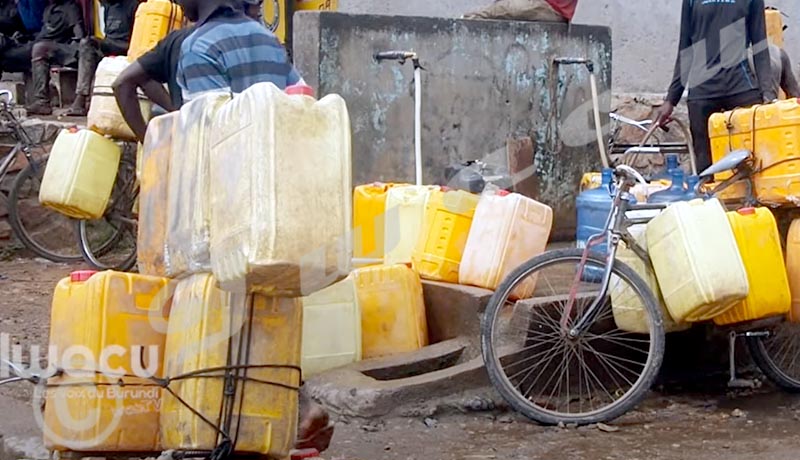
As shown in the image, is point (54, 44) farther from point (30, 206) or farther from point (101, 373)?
point (101, 373)

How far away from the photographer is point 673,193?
6164mm

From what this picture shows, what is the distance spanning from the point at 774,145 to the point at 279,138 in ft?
11.5

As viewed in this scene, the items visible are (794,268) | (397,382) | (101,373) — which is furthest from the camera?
(794,268)

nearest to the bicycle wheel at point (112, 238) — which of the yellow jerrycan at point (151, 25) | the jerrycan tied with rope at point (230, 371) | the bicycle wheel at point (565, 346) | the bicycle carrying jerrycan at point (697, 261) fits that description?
the yellow jerrycan at point (151, 25)

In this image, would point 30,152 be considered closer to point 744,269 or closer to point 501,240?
point 501,240

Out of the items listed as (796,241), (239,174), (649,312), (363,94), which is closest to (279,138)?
(239,174)

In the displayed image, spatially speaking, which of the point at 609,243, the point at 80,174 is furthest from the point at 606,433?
the point at 80,174

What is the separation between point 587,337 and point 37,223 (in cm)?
510

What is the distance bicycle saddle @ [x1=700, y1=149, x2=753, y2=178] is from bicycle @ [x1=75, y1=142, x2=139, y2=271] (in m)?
4.28

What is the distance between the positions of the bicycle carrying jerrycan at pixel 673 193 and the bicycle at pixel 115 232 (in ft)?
13.0

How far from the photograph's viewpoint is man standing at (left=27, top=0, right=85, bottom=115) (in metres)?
10.5

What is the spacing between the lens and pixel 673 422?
→ 18.4ft

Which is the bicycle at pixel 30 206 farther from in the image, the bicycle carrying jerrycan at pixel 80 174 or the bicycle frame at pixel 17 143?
the bicycle carrying jerrycan at pixel 80 174

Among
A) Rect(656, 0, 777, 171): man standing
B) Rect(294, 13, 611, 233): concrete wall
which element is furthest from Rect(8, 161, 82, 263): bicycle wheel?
Rect(656, 0, 777, 171): man standing
